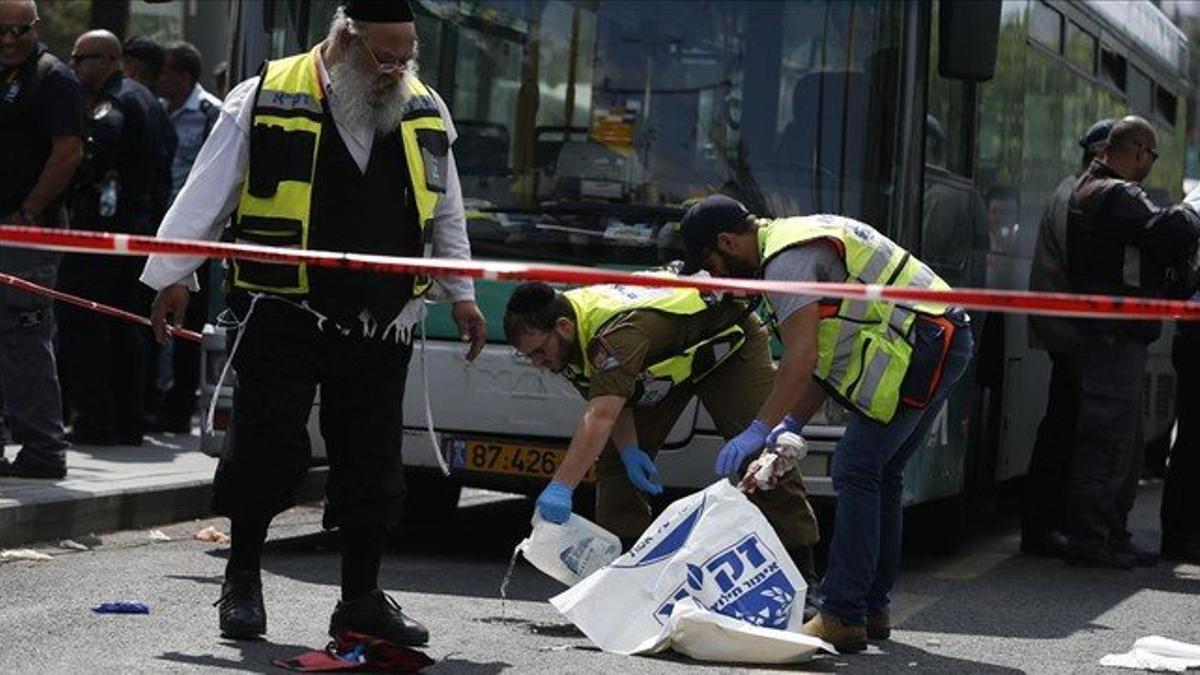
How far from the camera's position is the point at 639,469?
8781 mm

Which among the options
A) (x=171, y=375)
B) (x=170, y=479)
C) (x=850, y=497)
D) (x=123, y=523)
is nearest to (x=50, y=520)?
(x=123, y=523)

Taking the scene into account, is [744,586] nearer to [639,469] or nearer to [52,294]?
[639,469]

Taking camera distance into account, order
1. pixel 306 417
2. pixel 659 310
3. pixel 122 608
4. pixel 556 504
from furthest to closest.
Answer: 1. pixel 659 310
2. pixel 556 504
3. pixel 122 608
4. pixel 306 417

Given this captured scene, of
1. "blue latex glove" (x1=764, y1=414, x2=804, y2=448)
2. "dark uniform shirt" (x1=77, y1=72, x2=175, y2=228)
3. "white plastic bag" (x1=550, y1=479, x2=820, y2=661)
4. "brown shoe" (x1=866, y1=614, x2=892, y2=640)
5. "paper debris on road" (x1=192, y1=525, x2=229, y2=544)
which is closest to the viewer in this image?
"white plastic bag" (x1=550, y1=479, x2=820, y2=661)

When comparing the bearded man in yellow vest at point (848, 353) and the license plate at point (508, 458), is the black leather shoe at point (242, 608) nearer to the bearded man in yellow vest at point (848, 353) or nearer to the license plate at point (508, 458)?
the bearded man in yellow vest at point (848, 353)

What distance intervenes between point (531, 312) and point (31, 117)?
3.29 m

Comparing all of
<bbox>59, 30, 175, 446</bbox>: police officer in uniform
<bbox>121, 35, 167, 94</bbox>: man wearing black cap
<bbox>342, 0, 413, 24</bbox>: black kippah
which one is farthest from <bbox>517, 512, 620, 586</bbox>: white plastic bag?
<bbox>121, 35, 167, 94</bbox>: man wearing black cap

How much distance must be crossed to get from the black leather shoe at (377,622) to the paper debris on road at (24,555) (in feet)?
7.62

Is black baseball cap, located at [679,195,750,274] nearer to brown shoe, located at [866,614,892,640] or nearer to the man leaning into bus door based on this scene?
brown shoe, located at [866,614,892,640]

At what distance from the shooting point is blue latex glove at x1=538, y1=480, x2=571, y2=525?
8.17 meters

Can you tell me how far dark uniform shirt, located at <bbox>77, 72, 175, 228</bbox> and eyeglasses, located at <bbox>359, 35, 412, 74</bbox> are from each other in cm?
530

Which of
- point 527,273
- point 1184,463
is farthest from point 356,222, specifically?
point 1184,463

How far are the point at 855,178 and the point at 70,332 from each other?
14.3 ft

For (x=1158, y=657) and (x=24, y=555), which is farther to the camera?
(x=24, y=555)
